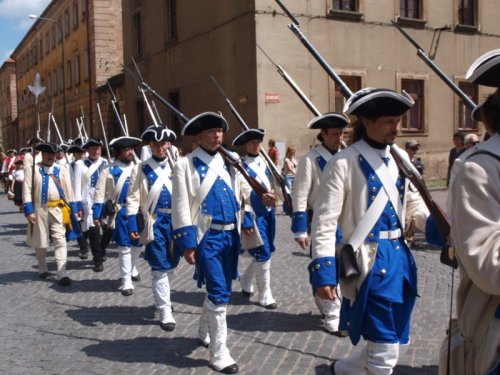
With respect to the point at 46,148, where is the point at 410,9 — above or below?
above

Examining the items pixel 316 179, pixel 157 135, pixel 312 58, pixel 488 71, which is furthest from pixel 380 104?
pixel 312 58

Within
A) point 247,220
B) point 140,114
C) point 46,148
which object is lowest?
point 247,220

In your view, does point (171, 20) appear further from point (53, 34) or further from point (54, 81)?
point (53, 34)

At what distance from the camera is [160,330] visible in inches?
256

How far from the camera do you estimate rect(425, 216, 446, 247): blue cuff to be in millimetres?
4023

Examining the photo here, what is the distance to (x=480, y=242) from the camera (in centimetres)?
237

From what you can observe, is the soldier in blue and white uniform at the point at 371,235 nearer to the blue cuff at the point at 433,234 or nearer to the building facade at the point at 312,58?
the blue cuff at the point at 433,234

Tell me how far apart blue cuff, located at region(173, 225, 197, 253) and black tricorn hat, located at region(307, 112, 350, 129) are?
163 centimetres

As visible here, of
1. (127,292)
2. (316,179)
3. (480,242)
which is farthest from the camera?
(127,292)

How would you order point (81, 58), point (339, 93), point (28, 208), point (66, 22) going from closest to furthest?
point (28, 208) < point (339, 93) < point (81, 58) < point (66, 22)

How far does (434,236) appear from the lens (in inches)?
161

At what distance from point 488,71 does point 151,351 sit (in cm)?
417

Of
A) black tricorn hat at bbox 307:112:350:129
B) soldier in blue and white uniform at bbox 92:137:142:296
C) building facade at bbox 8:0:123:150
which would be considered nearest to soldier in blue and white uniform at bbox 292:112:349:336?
black tricorn hat at bbox 307:112:350:129

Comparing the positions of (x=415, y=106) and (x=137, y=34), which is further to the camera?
(x=137, y=34)
